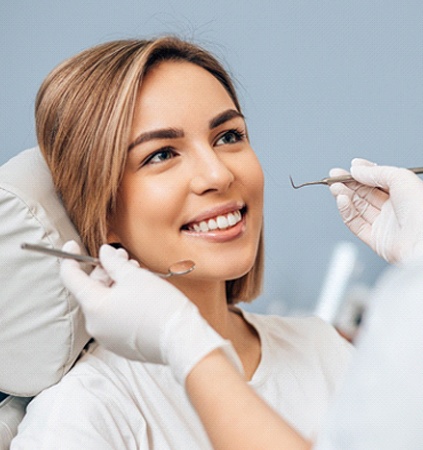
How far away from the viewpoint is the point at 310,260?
2027 mm

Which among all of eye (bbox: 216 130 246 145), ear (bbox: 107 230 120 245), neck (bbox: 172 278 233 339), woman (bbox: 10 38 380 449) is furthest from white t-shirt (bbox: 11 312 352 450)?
eye (bbox: 216 130 246 145)

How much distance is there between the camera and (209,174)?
1338mm

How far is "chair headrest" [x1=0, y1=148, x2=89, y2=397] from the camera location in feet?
4.28

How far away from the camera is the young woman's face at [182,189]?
4.42 ft

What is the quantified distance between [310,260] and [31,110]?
0.87 m

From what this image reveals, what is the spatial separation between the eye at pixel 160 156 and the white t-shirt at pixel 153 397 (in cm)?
39

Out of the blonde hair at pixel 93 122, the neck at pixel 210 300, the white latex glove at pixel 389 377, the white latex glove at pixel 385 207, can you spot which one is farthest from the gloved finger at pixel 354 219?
the white latex glove at pixel 389 377

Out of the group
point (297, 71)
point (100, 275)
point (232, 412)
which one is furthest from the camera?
point (297, 71)

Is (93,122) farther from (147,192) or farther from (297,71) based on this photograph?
(297,71)

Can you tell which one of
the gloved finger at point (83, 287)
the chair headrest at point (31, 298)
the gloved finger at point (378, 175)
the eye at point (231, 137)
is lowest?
the chair headrest at point (31, 298)

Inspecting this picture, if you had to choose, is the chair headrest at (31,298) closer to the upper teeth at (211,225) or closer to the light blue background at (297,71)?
the upper teeth at (211,225)

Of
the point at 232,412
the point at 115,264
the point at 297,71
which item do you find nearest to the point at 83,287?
the point at 115,264

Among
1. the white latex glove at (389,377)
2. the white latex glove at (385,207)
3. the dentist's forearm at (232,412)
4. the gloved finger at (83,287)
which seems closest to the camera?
the white latex glove at (389,377)

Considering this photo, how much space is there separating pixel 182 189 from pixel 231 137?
21cm
